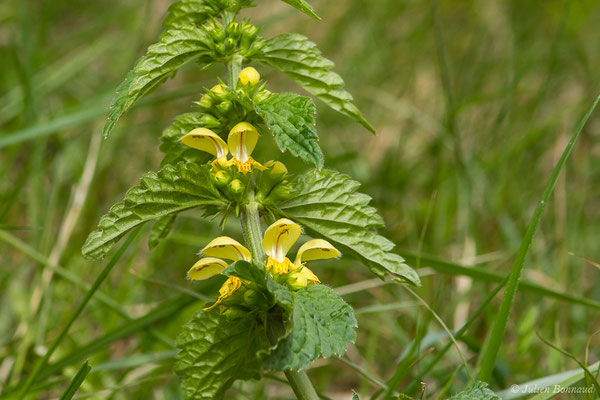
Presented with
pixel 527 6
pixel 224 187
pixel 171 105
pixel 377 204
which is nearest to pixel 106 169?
pixel 171 105

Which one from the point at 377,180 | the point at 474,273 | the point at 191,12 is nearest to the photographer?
the point at 191,12

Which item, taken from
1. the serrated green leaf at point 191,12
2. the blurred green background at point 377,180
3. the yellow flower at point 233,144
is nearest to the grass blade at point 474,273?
the blurred green background at point 377,180

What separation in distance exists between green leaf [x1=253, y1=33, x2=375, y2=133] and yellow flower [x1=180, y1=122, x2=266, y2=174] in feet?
0.40

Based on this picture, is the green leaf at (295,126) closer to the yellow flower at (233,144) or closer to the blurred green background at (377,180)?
the yellow flower at (233,144)

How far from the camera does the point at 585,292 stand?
180 centimetres

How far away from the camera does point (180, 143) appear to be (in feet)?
3.05

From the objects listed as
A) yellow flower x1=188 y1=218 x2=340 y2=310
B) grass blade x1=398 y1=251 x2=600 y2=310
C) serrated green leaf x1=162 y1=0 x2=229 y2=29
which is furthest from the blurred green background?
yellow flower x1=188 y1=218 x2=340 y2=310

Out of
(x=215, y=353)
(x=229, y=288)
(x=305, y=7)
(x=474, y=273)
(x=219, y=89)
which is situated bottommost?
(x=474, y=273)

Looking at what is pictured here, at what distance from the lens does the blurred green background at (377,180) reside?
1.42 metres

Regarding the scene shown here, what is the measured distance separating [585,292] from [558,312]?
0.25m

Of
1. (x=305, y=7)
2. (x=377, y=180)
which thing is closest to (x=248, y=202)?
(x=305, y=7)

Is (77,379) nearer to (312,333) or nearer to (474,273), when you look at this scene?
(312,333)

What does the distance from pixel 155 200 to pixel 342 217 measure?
9.9 inches

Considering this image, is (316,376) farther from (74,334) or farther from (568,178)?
(568,178)
